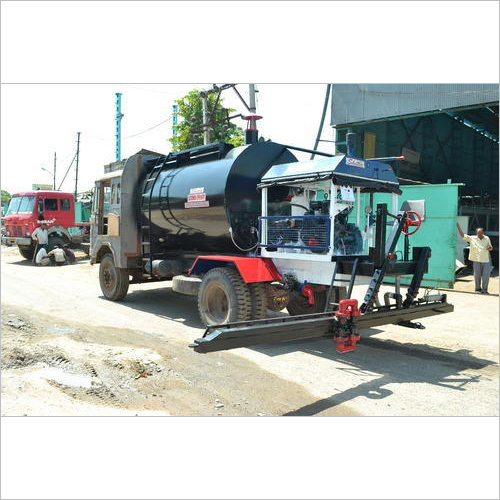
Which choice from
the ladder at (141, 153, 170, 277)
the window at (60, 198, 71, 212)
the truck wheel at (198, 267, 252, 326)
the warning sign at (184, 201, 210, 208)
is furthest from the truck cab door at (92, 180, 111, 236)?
the window at (60, 198, 71, 212)

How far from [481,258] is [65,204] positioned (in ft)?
55.4

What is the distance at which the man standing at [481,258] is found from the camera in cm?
1206

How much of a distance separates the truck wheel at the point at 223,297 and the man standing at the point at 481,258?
757cm

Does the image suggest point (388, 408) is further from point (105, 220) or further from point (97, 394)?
point (105, 220)

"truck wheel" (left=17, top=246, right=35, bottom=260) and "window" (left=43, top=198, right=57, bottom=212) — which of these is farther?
"truck wheel" (left=17, top=246, right=35, bottom=260)

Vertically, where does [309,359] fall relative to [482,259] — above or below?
below

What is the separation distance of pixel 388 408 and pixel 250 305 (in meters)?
2.70

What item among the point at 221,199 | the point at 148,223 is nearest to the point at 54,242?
the point at 148,223

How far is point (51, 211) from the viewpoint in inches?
800

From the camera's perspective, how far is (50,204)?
20328mm

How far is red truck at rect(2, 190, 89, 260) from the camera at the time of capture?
1991 centimetres

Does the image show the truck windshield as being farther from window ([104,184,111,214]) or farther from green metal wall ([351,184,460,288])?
green metal wall ([351,184,460,288])

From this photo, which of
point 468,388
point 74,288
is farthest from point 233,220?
point 74,288

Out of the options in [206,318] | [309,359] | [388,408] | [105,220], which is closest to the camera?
[388,408]
